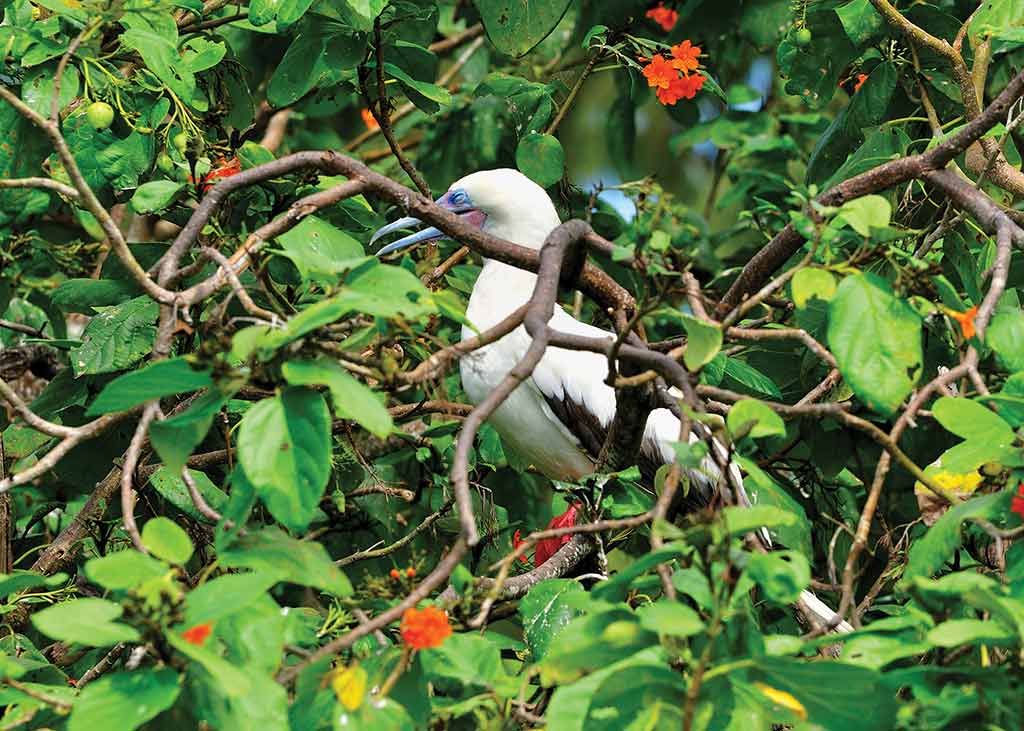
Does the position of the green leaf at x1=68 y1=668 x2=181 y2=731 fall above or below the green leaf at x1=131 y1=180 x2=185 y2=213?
below

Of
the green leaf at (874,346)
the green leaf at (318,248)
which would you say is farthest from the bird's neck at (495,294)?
the green leaf at (874,346)

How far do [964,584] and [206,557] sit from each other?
1.97 metres

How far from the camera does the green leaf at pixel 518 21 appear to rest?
3641 mm

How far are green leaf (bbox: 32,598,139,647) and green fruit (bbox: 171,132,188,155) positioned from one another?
1601mm

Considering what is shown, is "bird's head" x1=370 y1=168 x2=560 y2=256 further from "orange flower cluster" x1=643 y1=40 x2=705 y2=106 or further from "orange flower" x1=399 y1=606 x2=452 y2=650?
"orange flower" x1=399 y1=606 x2=452 y2=650

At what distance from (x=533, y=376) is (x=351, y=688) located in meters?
2.61

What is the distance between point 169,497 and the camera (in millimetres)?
3076

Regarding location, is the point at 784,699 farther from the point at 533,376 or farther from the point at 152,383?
the point at 533,376

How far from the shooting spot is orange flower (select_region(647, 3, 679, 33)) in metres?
4.52

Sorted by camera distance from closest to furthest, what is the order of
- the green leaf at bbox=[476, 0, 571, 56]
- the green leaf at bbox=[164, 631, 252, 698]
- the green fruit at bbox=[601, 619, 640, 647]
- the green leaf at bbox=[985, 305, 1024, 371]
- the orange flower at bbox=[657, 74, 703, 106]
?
the green leaf at bbox=[164, 631, 252, 698], the green fruit at bbox=[601, 619, 640, 647], the green leaf at bbox=[985, 305, 1024, 371], the green leaf at bbox=[476, 0, 571, 56], the orange flower at bbox=[657, 74, 703, 106]

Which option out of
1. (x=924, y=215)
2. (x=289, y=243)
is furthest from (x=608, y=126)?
(x=289, y=243)

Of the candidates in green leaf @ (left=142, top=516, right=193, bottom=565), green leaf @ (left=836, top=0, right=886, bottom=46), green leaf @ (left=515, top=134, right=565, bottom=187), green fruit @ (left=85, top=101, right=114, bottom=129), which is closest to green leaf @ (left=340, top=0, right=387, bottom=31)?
green fruit @ (left=85, top=101, right=114, bottom=129)

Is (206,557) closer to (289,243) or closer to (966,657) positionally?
(289,243)

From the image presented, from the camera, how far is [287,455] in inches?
69.0
